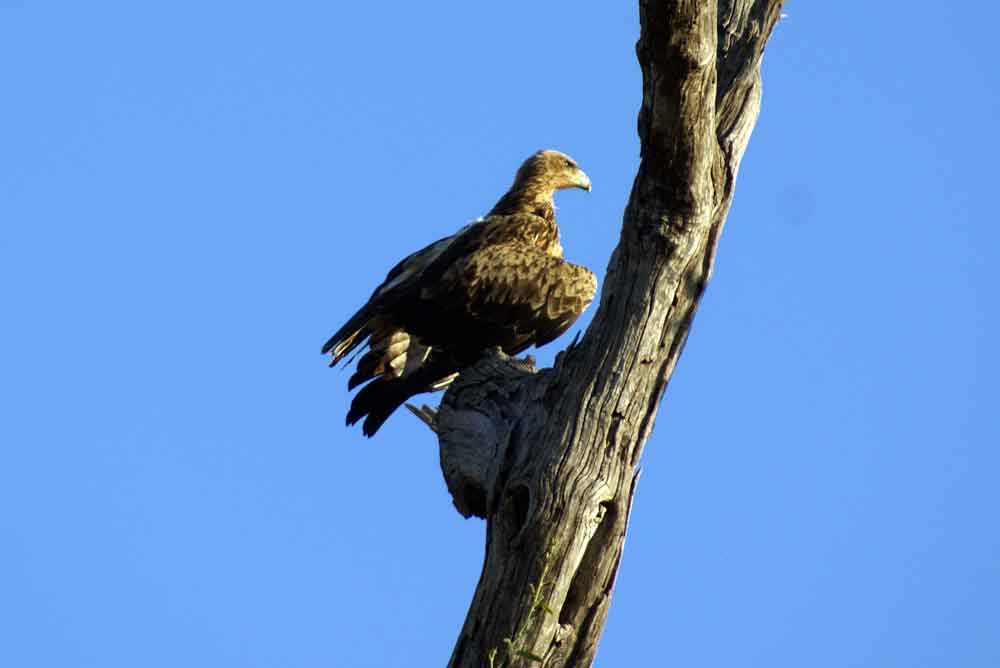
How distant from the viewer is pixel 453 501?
7.25 meters

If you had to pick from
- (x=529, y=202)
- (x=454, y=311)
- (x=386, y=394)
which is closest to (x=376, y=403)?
(x=386, y=394)

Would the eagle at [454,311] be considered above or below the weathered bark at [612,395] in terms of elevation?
above

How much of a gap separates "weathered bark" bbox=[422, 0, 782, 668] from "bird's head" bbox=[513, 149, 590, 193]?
12.7 ft

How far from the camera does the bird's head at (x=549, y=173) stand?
10.4 m

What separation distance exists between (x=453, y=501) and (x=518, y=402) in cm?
56

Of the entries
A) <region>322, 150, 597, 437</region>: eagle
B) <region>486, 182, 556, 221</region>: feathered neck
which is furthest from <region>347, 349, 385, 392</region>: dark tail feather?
<region>486, 182, 556, 221</region>: feathered neck

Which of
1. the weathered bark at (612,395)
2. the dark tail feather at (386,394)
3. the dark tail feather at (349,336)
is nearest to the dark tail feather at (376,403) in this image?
the dark tail feather at (386,394)

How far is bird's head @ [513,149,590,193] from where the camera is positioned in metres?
10.4

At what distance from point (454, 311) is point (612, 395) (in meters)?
2.72

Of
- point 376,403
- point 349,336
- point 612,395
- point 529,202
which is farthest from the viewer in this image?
point 529,202

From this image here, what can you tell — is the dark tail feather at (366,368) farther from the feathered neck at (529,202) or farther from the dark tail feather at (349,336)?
the feathered neck at (529,202)

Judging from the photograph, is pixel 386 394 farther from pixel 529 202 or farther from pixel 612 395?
pixel 612 395

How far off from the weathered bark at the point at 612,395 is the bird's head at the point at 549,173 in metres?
3.87

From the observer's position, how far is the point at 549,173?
34.2 ft
